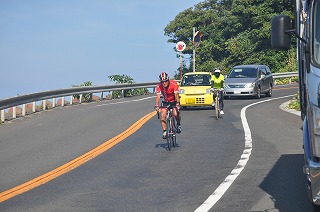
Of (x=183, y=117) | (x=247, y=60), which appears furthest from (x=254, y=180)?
(x=247, y=60)

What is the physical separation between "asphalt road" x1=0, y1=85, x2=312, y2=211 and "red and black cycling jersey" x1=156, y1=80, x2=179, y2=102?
1.20 metres

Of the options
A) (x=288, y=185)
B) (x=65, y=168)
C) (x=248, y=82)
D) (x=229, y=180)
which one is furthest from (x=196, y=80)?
(x=288, y=185)

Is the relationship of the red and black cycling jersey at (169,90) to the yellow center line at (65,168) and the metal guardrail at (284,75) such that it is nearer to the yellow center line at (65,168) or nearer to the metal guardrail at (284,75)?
the yellow center line at (65,168)

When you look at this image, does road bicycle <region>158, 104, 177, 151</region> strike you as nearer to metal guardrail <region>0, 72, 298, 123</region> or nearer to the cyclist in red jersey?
the cyclist in red jersey

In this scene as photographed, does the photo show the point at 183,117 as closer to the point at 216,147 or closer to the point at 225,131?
the point at 225,131

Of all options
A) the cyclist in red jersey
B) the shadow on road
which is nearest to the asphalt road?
the shadow on road

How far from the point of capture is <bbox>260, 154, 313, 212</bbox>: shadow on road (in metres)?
9.51

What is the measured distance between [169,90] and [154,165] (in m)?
3.56

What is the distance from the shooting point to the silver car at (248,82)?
35.0 m

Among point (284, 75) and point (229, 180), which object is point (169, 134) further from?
point (284, 75)

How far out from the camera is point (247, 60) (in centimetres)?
5844

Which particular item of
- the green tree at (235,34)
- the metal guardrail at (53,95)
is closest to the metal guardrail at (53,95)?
the metal guardrail at (53,95)

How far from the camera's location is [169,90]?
56.0ft

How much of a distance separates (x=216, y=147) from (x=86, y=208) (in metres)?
7.19
